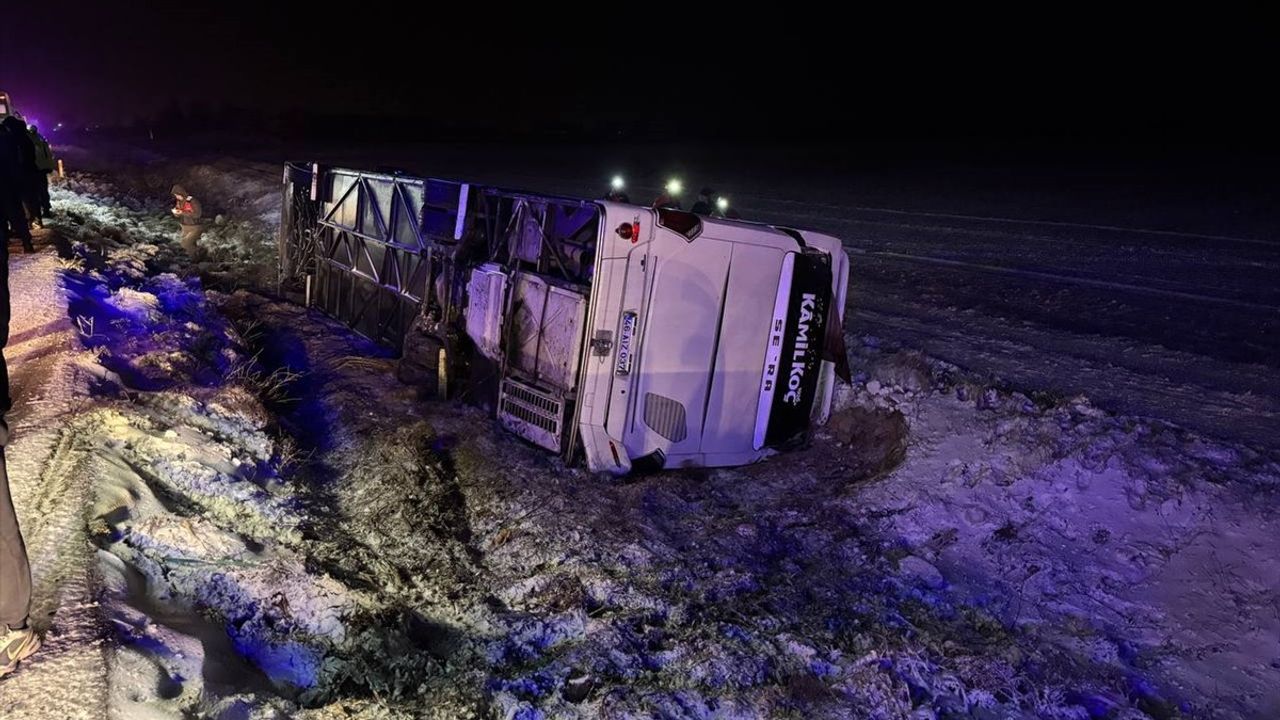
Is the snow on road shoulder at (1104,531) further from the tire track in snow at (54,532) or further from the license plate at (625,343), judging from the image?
the tire track in snow at (54,532)

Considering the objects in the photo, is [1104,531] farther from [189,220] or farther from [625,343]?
[189,220]

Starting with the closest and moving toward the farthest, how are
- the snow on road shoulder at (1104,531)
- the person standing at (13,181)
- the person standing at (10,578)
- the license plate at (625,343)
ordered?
the person standing at (10,578) < the snow on road shoulder at (1104,531) < the license plate at (625,343) < the person standing at (13,181)

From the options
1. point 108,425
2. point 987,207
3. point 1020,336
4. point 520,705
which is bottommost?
point 520,705

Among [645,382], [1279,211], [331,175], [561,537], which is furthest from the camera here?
[1279,211]

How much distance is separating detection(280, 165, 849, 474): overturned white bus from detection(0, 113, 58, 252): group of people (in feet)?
16.1

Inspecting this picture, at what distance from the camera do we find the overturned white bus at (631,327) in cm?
603

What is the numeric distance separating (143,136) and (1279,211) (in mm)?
45375

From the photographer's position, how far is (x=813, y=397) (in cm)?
708

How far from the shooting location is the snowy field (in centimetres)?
381

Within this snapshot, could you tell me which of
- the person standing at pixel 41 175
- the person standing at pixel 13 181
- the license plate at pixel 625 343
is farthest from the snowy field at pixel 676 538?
the person standing at pixel 41 175

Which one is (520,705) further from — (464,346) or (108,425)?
(464,346)

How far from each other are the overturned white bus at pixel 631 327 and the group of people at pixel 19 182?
16.1 feet

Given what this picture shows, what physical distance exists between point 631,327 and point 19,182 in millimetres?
9019

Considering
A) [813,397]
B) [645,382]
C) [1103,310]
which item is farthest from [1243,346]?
[645,382]
